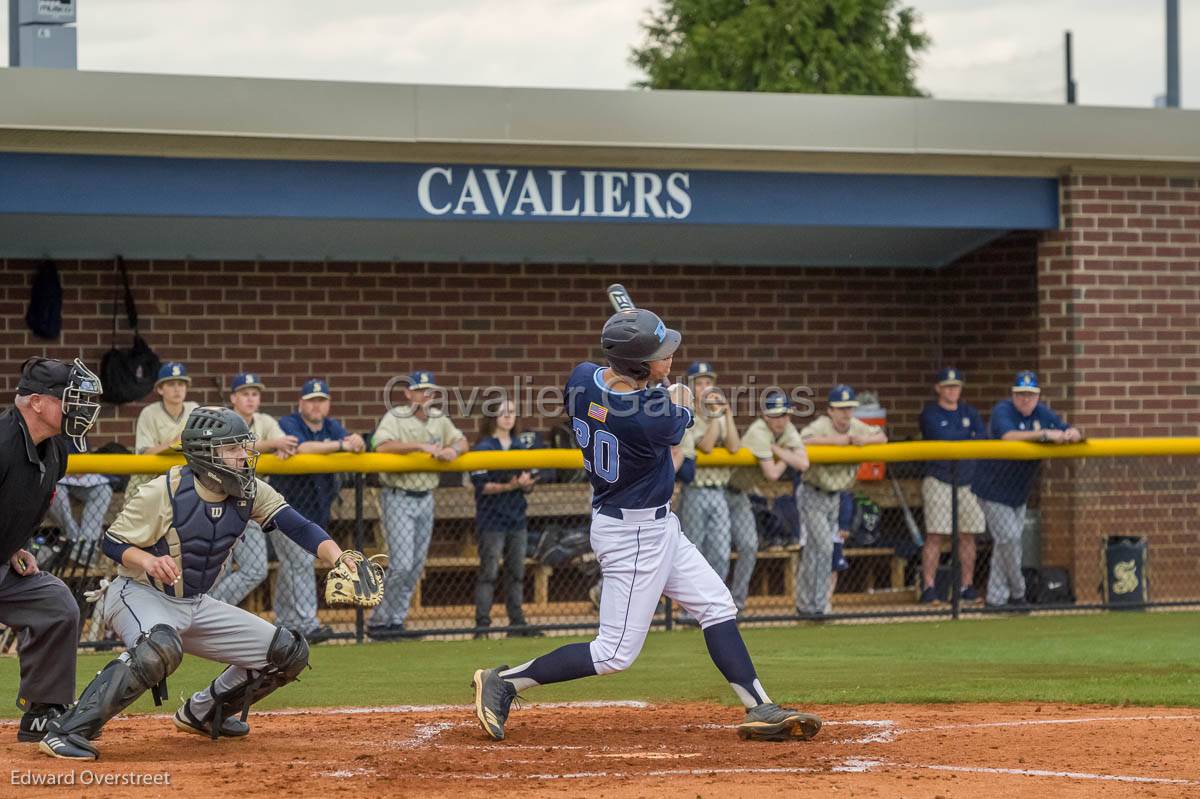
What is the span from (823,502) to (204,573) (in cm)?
587

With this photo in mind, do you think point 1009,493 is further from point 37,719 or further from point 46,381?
point 46,381

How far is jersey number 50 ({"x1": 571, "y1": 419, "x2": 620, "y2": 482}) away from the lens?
20.3ft

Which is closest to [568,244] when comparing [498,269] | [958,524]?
[498,269]

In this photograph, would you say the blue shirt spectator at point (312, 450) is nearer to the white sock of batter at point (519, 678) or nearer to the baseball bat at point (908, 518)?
the white sock of batter at point (519, 678)

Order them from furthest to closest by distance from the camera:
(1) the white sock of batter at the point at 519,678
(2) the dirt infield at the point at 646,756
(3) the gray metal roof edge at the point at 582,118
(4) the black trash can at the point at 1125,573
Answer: (4) the black trash can at the point at 1125,573 < (3) the gray metal roof edge at the point at 582,118 < (1) the white sock of batter at the point at 519,678 < (2) the dirt infield at the point at 646,756

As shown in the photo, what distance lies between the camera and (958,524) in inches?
439

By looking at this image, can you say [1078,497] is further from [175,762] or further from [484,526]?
[175,762]

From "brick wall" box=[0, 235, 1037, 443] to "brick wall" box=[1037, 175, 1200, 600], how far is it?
104cm

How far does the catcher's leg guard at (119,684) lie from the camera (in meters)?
5.64

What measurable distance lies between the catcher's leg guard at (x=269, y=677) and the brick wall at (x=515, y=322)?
6.76 meters

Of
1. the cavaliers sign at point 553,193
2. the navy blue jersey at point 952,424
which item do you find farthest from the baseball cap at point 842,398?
the cavaliers sign at point 553,193

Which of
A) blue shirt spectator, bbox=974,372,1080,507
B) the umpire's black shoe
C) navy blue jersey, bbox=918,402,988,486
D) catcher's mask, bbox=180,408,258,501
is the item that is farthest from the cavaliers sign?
the umpire's black shoe

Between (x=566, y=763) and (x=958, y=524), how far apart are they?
237 inches

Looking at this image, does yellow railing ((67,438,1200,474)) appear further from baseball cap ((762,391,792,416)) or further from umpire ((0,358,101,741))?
umpire ((0,358,101,741))
